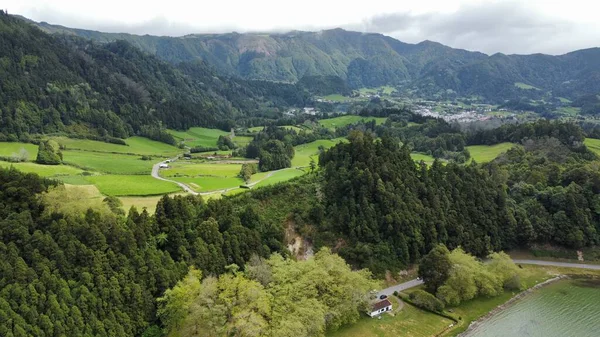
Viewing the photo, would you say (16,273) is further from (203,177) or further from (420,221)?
(420,221)

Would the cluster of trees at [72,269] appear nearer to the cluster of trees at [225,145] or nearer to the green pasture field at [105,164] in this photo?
the green pasture field at [105,164]

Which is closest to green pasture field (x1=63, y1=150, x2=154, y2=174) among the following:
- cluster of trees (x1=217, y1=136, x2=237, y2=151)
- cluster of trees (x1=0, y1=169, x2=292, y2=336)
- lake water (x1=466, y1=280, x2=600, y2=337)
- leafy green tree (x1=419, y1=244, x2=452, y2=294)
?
cluster of trees (x1=217, y1=136, x2=237, y2=151)

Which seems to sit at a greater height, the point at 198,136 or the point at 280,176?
the point at 280,176

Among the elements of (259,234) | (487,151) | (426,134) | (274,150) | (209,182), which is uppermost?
(426,134)

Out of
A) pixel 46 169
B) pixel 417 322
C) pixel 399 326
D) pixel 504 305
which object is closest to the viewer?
pixel 399 326

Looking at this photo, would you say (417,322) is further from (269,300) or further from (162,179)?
(162,179)

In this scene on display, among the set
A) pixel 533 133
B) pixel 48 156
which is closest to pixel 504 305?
pixel 48 156

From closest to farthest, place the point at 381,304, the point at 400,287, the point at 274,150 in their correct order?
the point at 381,304
the point at 400,287
the point at 274,150

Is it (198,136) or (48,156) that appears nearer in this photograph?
(48,156)
